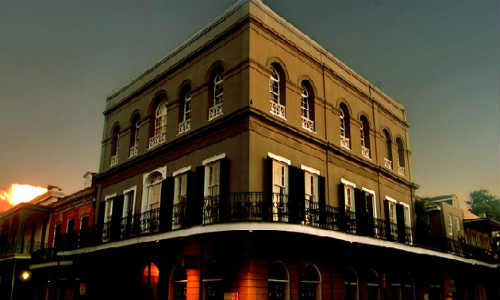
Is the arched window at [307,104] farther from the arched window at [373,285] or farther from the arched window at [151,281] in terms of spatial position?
the arched window at [151,281]

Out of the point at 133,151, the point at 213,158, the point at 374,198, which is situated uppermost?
the point at 133,151

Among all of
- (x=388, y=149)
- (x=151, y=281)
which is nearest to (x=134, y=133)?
(x=151, y=281)

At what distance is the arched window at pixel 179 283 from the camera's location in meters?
15.1

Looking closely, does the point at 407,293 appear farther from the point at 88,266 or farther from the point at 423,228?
the point at 88,266

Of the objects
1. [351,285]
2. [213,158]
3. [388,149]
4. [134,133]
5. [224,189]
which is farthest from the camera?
[388,149]

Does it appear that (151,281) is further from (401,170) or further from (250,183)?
(401,170)

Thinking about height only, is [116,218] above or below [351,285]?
above

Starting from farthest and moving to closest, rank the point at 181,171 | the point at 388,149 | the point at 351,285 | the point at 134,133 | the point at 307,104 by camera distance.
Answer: the point at 388,149 → the point at 134,133 → the point at 307,104 → the point at 351,285 → the point at 181,171

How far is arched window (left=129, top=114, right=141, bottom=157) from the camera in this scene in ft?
65.4

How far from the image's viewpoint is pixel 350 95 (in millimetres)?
20062

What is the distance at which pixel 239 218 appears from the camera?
43.0ft

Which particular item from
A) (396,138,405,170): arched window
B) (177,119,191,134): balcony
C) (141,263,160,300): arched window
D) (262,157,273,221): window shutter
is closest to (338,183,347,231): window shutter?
(262,157,273,221): window shutter

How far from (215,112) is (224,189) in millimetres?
3123

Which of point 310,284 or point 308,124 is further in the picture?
point 308,124
